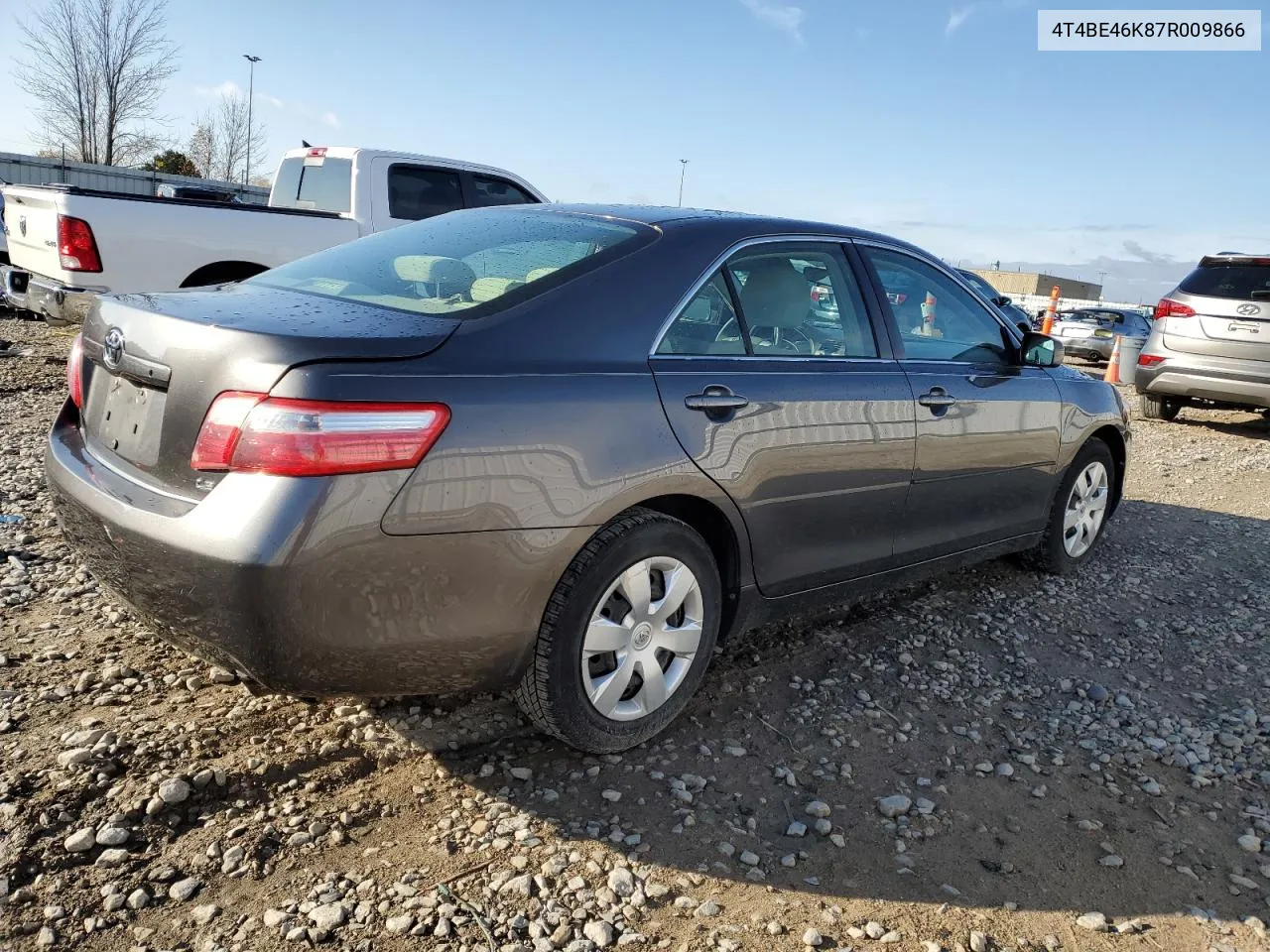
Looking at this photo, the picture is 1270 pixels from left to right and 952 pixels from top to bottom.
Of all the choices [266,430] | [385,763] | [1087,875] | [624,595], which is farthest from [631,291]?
[1087,875]

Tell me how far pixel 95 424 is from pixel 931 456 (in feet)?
9.32

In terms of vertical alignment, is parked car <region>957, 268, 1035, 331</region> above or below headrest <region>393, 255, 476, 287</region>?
above

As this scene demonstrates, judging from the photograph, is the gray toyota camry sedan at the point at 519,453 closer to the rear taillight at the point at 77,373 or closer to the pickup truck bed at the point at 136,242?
the rear taillight at the point at 77,373

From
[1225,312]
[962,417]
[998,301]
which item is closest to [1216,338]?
[1225,312]

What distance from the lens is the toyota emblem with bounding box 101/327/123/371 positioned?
8.59ft

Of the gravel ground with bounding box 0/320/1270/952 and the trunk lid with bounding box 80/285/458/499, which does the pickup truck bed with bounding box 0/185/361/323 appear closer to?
the gravel ground with bounding box 0/320/1270/952

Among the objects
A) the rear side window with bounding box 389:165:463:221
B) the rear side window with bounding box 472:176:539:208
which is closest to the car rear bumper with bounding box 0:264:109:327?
the rear side window with bounding box 389:165:463:221

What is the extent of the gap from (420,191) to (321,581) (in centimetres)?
747

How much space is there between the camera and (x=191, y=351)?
7.74ft

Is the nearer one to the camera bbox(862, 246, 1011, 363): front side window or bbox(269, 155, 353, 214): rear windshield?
bbox(862, 246, 1011, 363): front side window

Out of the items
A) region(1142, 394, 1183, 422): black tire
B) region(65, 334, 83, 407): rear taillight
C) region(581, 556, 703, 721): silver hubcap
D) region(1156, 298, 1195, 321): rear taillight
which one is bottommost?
region(581, 556, 703, 721): silver hubcap

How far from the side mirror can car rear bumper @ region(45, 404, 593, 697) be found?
2.70 metres

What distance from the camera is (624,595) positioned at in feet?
8.96

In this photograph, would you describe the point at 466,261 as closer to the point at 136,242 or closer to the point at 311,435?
the point at 311,435
